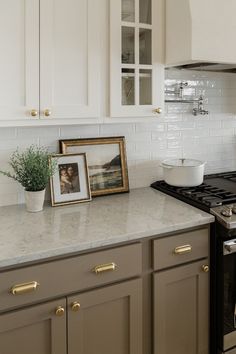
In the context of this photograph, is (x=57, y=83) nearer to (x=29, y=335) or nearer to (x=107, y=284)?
(x=107, y=284)

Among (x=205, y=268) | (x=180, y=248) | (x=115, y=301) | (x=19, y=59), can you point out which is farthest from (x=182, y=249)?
(x=19, y=59)

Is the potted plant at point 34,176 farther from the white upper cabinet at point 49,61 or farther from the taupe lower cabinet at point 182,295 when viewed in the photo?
the taupe lower cabinet at point 182,295

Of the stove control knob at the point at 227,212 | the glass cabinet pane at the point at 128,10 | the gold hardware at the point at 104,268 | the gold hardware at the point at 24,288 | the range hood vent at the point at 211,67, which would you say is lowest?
the gold hardware at the point at 24,288

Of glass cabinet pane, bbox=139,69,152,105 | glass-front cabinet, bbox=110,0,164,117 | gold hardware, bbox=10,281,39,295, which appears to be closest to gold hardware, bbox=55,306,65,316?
gold hardware, bbox=10,281,39,295

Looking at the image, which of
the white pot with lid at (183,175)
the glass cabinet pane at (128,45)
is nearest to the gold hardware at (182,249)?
the white pot with lid at (183,175)

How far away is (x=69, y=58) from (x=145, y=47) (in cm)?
46

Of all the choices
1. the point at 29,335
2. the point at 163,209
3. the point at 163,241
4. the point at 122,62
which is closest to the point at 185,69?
the point at 122,62

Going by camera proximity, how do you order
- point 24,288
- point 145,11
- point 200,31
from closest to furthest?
point 24,288, point 200,31, point 145,11

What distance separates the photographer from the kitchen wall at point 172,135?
76.2 inches

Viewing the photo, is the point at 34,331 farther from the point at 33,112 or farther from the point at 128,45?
the point at 128,45

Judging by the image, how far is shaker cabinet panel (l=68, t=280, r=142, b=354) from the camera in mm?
1459

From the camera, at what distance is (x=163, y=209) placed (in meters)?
1.85

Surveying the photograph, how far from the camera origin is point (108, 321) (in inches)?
60.5

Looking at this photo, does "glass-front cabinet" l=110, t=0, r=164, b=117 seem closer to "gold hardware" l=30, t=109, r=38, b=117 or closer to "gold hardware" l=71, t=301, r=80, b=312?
"gold hardware" l=30, t=109, r=38, b=117
